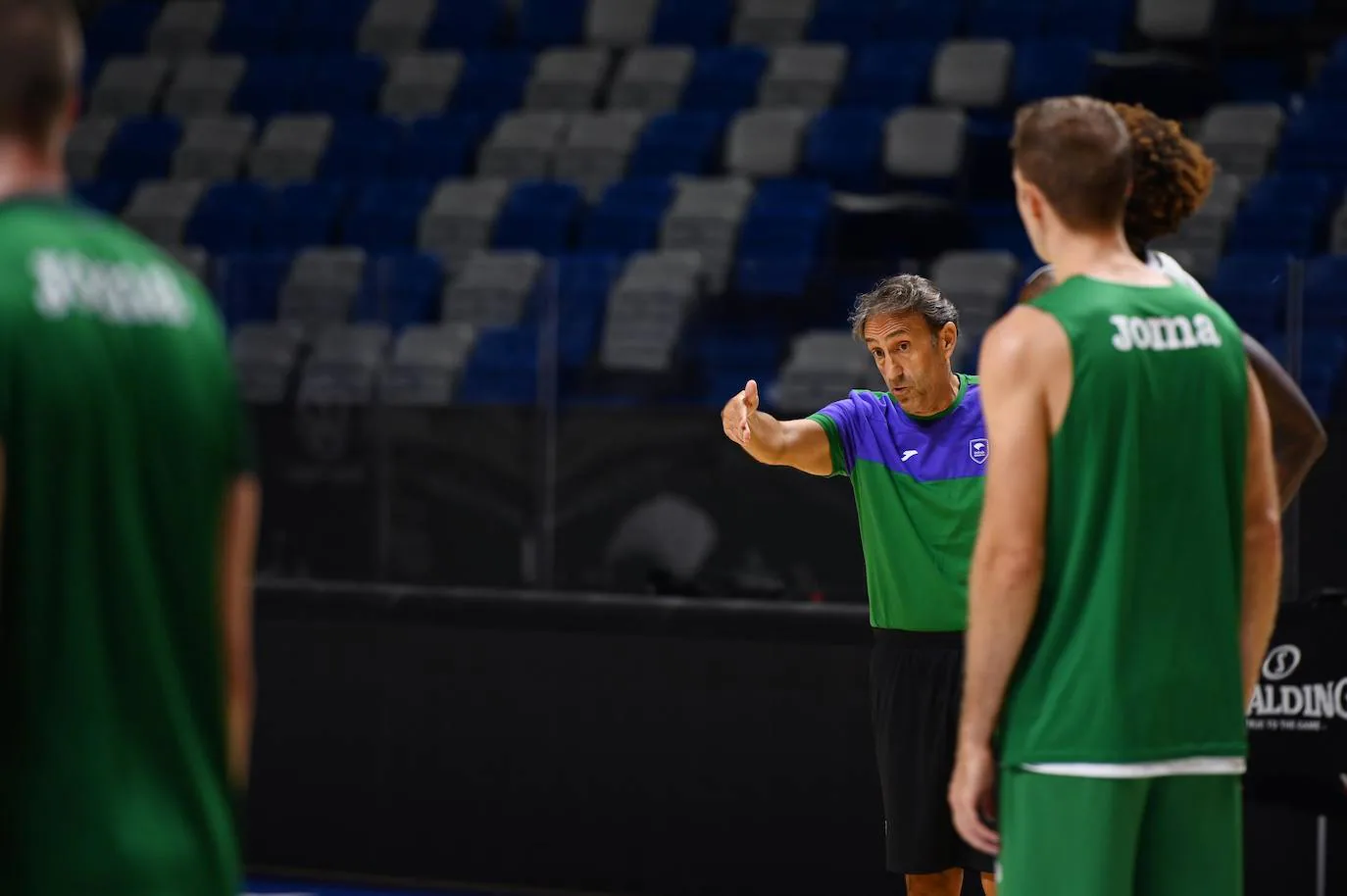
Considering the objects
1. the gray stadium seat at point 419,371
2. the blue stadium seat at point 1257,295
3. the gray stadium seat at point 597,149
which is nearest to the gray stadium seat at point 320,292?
the gray stadium seat at point 419,371

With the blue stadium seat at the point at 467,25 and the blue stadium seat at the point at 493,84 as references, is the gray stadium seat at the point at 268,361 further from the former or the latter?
the blue stadium seat at the point at 467,25

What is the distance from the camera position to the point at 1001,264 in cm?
828

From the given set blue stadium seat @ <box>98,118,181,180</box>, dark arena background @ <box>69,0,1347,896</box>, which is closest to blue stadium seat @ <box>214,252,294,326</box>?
dark arena background @ <box>69,0,1347,896</box>

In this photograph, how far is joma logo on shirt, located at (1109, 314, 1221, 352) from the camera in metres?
2.98

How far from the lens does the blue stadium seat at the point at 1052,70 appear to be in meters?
12.0

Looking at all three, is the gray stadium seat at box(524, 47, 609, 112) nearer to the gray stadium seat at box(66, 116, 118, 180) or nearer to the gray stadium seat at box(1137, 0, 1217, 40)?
the gray stadium seat at box(66, 116, 118, 180)

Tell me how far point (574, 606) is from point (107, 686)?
542cm

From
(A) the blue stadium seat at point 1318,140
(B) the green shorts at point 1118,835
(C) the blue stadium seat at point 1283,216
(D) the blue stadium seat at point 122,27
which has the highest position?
(D) the blue stadium seat at point 122,27

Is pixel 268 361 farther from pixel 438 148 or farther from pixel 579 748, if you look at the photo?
pixel 438 148

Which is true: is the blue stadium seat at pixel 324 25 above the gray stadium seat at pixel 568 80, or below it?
above

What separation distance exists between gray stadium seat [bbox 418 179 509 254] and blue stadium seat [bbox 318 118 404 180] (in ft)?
4.10

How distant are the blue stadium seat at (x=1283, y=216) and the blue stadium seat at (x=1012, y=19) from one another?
2983 mm

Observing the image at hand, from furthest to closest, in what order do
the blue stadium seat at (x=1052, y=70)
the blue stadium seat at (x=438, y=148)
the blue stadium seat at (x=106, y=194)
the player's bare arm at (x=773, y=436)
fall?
the blue stadium seat at (x=106, y=194)
the blue stadium seat at (x=438, y=148)
the blue stadium seat at (x=1052, y=70)
the player's bare arm at (x=773, y=436)

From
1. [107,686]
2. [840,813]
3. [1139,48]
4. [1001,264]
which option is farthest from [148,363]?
[1139,48]
